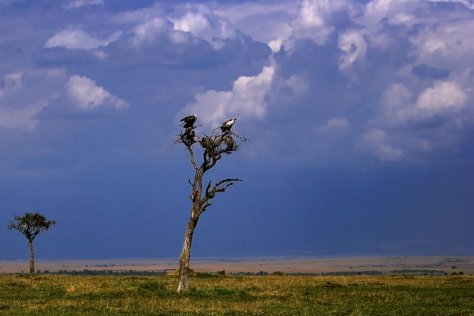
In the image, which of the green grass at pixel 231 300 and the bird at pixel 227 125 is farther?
the bird at pixel 227 125

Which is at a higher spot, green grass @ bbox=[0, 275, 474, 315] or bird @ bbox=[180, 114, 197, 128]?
bird @ bbox=[180, 114, 197, 128]

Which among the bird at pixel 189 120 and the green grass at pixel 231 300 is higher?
the bird at pixel 189 120

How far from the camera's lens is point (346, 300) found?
44.3m

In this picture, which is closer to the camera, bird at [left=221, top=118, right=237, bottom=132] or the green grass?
the green grass

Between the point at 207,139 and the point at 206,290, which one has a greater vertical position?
the point at 207,139

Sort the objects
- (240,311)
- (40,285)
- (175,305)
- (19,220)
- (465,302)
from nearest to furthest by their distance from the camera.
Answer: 1. (240,311)
2. (175,305)
3. (465,302)
4. (40,285)
5. (19,220)

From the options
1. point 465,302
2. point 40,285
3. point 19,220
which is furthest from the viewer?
point 19,220

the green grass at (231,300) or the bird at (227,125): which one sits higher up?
the bird at (227,125)

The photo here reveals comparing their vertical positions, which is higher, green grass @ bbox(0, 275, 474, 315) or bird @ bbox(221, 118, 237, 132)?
bird @ bbox(221, 118, 237, 132)

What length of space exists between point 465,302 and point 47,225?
6615 cm

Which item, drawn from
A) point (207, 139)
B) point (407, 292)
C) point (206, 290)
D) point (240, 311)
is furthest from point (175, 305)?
point (407, 292)

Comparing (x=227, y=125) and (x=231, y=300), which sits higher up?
(x=227, y=125)

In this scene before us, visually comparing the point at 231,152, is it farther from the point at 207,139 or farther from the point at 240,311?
the point at 240,311

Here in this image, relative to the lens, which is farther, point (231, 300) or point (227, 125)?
point (227, 125)
